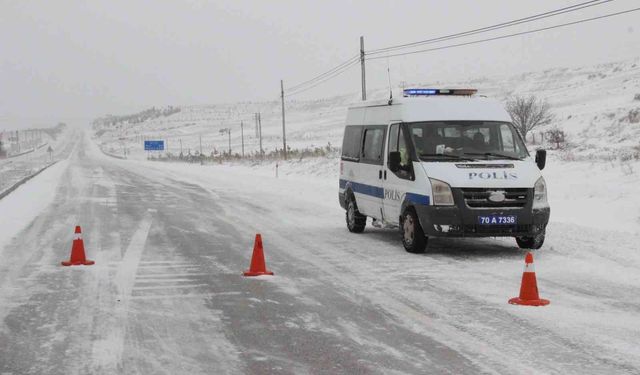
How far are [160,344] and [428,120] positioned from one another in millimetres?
6883

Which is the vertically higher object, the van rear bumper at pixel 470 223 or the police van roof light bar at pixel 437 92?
the police van roof light bar at pixel 437 92

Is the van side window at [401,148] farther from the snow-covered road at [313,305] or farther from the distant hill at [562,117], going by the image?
the distant hill at [562,117]

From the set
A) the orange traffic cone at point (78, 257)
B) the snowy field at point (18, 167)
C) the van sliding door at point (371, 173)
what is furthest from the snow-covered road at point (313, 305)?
the snowy field at point (18, 167)

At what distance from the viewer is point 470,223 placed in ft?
35.7

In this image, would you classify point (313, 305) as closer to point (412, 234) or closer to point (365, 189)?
point (412, 234)

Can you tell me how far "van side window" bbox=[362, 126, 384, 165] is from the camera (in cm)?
1310

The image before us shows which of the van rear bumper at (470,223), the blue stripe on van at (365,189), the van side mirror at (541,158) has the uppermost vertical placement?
the van side mirror at (541,158)

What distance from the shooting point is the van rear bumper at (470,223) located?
35.7ft

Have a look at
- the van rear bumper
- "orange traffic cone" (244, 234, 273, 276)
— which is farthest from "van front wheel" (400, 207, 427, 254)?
"orange traffic cone" (244, 234, 273, 276)

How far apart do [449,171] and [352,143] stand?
3.94 meters

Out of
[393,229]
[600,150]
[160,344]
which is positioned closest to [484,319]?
[160,344]

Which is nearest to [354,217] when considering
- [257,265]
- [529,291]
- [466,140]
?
[466,140]

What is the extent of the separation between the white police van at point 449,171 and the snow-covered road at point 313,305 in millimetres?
485

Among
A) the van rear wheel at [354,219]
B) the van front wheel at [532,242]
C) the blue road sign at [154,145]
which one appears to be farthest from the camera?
the blue road sign at [154,145]
